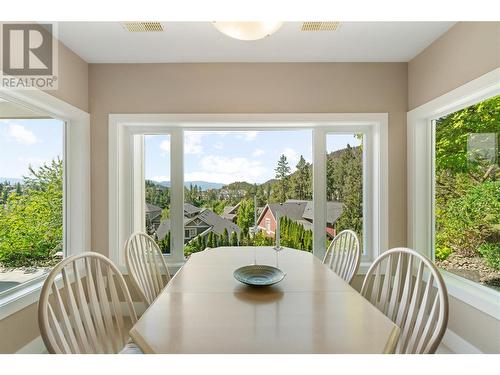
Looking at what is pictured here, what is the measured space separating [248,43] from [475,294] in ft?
8.27

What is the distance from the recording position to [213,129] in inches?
112

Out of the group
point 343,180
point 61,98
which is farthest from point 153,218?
point 343,180

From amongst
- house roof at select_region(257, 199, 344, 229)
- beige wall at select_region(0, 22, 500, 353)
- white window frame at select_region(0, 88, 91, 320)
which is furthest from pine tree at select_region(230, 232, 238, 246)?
white window frame at select_region(0, 88, 91, 320)

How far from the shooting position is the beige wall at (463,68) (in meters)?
1.77

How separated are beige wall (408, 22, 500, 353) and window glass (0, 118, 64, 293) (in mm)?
3205

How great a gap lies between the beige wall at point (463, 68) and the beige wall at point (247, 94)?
1.00ft

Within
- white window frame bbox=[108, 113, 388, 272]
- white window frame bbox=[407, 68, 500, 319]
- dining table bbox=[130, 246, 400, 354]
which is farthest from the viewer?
white window frame bbox=[108, 113, 388, 272]

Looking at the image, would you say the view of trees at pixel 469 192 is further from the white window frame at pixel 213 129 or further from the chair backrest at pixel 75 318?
the chair backrest at pixel 75 318

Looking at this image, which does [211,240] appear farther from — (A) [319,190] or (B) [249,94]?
(B) [249,94]

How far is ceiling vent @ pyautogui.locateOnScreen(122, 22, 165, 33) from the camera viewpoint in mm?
2031

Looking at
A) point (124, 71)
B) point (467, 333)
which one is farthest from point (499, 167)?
point (124, 71)

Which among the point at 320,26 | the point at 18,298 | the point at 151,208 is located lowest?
the point at 18,298

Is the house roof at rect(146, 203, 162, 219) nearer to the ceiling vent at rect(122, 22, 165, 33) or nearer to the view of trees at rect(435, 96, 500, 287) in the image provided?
the ceiling vent at rect(122, 22, 165, 33)

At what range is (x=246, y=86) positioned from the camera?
2.66 meters
